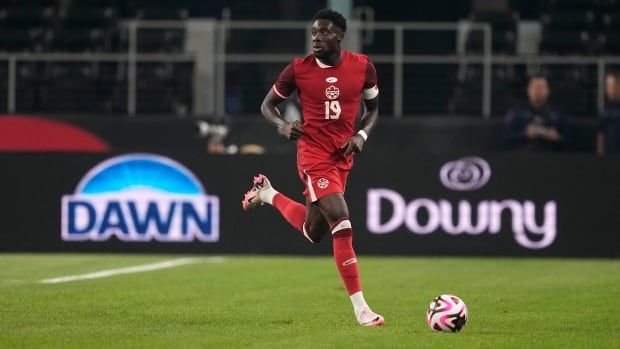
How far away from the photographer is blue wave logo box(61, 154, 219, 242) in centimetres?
1925

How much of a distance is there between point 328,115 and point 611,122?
10742mm

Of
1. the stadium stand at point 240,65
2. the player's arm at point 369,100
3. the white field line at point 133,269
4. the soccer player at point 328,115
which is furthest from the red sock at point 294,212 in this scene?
the stadium stand at point 240,65

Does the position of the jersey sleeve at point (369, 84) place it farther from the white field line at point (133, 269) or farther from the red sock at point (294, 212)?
the white field line at point (133, 269)

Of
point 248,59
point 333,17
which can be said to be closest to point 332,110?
point 333,17

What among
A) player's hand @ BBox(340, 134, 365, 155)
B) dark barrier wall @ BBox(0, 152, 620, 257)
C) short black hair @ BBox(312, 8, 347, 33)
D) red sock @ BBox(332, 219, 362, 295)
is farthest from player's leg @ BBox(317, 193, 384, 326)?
dark barrier wall @ BBox(0, 152, 620, 257)

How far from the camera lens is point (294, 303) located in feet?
40.8

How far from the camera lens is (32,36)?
25688mm

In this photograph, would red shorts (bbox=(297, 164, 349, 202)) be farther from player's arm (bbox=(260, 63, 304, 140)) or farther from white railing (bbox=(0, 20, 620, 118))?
white railing (bbox=(0, 20, 620, 118))

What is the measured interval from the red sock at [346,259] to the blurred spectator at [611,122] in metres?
11.0

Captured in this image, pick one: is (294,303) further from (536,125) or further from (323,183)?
(536,125)

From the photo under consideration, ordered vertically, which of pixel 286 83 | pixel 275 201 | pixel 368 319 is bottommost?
pixel 368 319

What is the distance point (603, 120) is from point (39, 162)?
332 inches

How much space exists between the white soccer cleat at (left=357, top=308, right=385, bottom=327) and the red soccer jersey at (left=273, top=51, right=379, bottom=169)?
1348mm

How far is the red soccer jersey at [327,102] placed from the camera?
36.4 feet
